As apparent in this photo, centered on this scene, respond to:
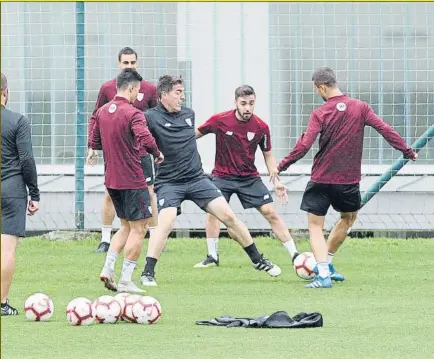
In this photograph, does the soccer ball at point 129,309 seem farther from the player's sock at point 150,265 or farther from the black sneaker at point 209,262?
the black sneaker at point 209,262

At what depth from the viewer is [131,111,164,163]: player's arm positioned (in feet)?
39.1

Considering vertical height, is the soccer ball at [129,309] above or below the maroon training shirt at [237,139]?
below

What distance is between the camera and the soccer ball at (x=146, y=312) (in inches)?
400

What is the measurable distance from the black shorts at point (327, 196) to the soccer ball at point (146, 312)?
3126mm

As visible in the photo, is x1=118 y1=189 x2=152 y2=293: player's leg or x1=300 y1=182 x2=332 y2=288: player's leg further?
x1=300 y1=182 x2=332 y2=288: player's leg

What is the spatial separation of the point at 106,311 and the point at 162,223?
9.17ft

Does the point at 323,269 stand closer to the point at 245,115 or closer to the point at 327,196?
the point at 327,196

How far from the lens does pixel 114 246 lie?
12.7 m

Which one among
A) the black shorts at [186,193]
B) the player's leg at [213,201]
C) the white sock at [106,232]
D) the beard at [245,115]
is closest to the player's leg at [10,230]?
the black shorts at [186,193]

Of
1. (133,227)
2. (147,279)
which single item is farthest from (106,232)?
(133,227)

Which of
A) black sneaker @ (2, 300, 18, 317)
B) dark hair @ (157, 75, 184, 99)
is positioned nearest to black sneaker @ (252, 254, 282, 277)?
dark hair @ (157, 75, 184, 99)

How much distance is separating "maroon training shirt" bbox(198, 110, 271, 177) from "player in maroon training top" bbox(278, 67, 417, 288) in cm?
131

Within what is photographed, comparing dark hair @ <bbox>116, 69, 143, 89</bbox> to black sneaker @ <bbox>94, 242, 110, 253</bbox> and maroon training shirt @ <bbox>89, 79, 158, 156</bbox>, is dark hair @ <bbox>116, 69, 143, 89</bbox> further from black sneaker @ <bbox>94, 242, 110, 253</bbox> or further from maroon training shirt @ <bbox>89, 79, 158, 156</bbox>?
black sneaker @ <bbox>94, 242, 110, 253</bbox>

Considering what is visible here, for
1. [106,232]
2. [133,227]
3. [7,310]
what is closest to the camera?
[7,310]
